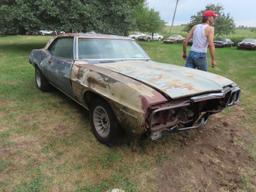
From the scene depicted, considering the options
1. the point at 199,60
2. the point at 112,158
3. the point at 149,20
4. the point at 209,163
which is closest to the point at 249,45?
the point at 149,20

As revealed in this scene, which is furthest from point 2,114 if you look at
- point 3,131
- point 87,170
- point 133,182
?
point 133,182

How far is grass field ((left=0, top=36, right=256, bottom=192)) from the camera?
102 inches

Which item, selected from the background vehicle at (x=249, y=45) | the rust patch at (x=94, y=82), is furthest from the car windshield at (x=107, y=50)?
the background vehicle at (x=249, y=45)

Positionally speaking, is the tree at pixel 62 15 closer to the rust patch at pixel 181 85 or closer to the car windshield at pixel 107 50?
the car windshield at pixel 107 50

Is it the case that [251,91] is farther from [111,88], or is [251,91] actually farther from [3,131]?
[3,131]

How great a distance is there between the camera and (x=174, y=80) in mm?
2898

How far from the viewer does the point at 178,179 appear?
8.75ft

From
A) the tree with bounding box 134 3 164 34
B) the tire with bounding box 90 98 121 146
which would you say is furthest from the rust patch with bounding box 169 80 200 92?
the tree with bounding box 134 3 164 34

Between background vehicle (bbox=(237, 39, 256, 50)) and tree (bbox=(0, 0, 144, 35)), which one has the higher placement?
tree (bbox=(0, 0, 144, 35))

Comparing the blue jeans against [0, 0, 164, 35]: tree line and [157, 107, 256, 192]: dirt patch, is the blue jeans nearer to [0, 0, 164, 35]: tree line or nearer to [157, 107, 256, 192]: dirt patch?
[157, 107, 256, 192]: dirt patch

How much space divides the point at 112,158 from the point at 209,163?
121 centimetres

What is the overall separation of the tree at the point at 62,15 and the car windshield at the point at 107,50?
886 cm

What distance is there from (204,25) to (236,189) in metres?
3.12

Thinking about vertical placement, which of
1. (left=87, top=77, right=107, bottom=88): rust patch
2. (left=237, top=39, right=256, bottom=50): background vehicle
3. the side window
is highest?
the side window
